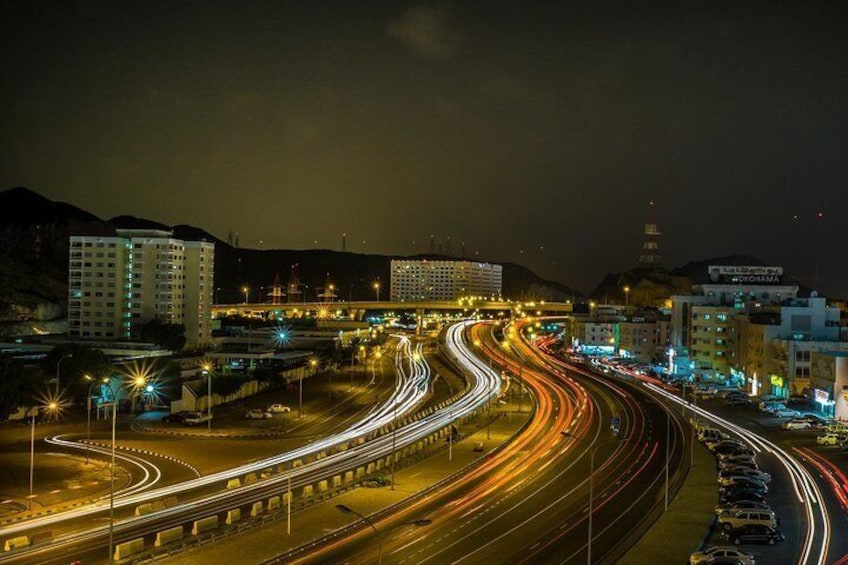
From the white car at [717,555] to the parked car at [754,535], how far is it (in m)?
2.04

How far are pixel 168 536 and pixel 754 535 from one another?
15.4 metres

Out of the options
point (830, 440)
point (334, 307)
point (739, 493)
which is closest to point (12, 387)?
point (739, 493)

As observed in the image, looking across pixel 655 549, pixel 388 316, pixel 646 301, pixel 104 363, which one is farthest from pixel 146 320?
pixel 646 301

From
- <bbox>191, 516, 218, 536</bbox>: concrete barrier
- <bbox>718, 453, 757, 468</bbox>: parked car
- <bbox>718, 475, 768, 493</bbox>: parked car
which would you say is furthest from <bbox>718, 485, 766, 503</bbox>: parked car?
<bbox>191, 516, 218, 536</bbox>: concrete barrier

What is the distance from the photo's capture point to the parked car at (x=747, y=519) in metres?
21.6

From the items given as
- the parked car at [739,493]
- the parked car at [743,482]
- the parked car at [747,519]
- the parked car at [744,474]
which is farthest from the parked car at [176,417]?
the parked car at [747,519]

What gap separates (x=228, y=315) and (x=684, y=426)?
264 feet

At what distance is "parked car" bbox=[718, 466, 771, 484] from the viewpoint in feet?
90.7

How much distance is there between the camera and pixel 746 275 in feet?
244

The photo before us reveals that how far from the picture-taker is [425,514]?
2355 centimetres

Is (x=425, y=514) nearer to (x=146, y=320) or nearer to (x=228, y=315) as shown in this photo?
(x=146, y=320)

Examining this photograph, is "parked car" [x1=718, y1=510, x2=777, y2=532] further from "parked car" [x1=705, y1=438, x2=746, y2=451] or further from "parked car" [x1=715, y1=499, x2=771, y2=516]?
"parked car" [x1=705, y1=438, x2=746, y2=451]

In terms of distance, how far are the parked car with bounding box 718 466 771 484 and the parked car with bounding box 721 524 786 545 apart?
19.8 ft

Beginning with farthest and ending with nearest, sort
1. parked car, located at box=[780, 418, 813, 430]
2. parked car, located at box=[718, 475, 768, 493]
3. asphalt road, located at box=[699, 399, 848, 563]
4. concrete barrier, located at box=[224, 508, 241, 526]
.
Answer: parked car, located at box=[780, 418, 813, 430], parked car, located at box=[718, 475, 768, 493], concrete barrier, located at box=[224, 508, 241, 526], asphalt road, located at box=[699, 399, 848, 563]
